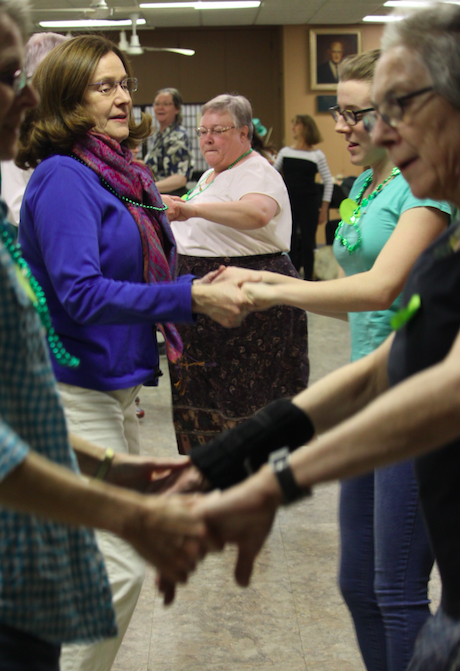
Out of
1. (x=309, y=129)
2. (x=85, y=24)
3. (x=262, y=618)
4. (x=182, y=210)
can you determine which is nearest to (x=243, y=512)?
(x=262, y=618)

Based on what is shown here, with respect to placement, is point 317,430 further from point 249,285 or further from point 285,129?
point 285,129

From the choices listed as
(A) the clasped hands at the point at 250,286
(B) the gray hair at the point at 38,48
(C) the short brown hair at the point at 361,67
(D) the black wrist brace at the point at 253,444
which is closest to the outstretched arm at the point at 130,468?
(D) the black wrist brace at the point at 253,444

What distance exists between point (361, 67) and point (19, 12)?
3.59ft

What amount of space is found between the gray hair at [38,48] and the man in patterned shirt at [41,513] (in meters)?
1.46

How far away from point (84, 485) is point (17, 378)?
18 centimetres

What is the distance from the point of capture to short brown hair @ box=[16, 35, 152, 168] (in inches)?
72.2

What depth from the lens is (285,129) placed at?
12570 mm

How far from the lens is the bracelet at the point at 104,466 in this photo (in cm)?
138

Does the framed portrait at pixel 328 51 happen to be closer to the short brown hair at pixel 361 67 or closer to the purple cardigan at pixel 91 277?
the short brown hair at pixel 361 67

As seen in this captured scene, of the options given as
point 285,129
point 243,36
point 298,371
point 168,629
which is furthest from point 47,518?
point 243,36

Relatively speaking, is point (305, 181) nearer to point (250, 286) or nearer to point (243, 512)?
point (250, 286)

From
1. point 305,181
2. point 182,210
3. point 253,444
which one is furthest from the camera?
point 305,181

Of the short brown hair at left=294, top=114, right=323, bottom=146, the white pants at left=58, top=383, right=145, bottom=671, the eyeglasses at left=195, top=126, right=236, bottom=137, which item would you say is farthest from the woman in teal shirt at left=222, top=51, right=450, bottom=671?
the short brown hair at left=294, top=114, right=323, bottom=146

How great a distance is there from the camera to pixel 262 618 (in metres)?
2.42
